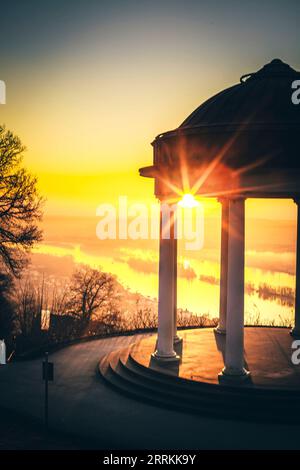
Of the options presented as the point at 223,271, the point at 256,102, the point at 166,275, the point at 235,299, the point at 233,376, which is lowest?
the point at 233,376

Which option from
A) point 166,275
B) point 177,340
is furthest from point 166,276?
point 177,340

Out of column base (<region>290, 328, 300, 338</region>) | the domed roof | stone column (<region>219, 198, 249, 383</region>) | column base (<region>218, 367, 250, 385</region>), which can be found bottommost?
column base (<region>218, 367, 250, 385</region>)

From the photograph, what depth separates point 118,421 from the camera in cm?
2230

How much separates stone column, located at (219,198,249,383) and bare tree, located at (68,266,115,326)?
44.8 metres

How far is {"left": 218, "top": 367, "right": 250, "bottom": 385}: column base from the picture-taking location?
2398cm

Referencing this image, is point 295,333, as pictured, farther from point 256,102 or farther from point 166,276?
point 256,102

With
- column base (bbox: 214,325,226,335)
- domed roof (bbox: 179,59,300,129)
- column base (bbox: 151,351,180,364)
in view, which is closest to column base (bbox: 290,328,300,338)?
column base (bbox: 214,325,226,335)

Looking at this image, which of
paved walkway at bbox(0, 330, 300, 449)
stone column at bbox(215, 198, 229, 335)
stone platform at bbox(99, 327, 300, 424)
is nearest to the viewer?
paved walkway at bbox(0, 330, 300, 449)

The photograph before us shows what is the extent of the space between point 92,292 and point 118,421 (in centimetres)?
4964

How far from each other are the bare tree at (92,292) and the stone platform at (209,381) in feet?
125

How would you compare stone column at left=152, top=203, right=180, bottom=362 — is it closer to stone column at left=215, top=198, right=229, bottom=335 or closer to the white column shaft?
the white column shaft

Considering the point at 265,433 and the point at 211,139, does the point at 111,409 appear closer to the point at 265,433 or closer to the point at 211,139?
the point at 265,433

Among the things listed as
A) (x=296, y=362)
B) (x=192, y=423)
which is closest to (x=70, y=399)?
(x=192, y=423)

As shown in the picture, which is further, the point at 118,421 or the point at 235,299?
the point at 235,299
